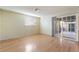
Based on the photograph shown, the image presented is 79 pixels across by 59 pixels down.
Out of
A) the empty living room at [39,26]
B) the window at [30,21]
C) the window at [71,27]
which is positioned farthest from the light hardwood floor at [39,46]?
the window at [30,21]

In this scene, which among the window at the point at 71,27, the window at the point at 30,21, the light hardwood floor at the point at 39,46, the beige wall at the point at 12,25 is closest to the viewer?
the light hardwood floor at the point at 39,46

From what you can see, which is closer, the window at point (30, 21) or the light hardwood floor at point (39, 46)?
the light hardwood floor at point (39, 46)

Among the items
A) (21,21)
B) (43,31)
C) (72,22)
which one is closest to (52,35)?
(43,31)

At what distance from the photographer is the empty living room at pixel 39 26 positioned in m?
4.55

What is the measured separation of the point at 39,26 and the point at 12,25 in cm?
351

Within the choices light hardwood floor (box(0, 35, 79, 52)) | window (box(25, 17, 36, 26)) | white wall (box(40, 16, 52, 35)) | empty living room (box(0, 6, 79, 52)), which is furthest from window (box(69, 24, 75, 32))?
window (box(25, 17, 36, 26))

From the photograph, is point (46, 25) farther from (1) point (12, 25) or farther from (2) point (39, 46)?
(2) point (39, 46)

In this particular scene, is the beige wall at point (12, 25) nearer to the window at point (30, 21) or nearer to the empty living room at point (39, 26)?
the empty living room at point (39, 26)

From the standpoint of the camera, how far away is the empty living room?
14.9ft

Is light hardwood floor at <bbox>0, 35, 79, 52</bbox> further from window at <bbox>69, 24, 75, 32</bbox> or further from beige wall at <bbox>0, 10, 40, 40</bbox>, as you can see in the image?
window at <bbox>69, 24, 75, 32</bbox>

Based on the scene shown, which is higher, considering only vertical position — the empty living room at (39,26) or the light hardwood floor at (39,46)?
the empty living room at (39,26)

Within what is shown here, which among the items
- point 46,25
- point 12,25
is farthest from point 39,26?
point 12,25

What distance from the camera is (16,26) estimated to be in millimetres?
6219
